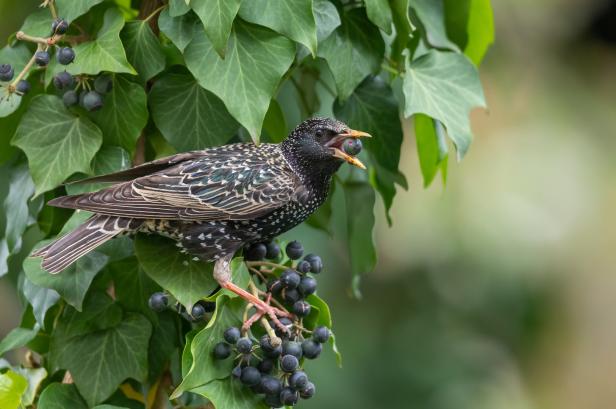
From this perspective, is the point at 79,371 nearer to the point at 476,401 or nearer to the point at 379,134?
the point at 379,134

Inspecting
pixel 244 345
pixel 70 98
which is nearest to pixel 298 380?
pixel 244 345

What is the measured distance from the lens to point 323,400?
577 cm

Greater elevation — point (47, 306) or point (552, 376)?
point (47, 306)

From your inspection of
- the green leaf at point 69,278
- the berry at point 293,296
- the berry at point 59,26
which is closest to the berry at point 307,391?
the berry at point 293,296

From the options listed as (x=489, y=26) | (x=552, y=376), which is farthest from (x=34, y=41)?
(x=552, y=376)

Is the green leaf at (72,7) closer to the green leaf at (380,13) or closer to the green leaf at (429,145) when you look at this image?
the green leaf at (380,13)

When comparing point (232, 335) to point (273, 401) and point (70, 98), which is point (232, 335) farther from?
point (70, 98)

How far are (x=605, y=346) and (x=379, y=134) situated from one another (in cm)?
479

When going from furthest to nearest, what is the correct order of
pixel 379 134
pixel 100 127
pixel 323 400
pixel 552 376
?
1. pixel 552 376
2. pixel 323 400
3. pixel 379 134
4. pixel 100 127

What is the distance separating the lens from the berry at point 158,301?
2.52 m

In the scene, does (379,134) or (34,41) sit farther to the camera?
(379,134)

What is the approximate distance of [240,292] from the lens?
2420 mm

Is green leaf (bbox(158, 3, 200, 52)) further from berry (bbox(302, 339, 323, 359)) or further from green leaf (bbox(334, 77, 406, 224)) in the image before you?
berry (bbox(302, 339, 323, 359))

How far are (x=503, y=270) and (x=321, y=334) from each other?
4138 millimetres
